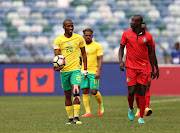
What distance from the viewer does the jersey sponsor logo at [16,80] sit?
18.9 metres

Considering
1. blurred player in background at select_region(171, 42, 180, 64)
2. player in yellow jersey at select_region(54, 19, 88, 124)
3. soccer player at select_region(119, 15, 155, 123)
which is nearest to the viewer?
player in yellow jersey at select_region(54, 19, 88, 124)

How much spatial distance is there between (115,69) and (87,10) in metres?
6.10

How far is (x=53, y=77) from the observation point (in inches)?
747

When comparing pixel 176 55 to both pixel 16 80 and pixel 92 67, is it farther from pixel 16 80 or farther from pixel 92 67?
pixel 92 67

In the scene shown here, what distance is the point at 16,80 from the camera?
18922mm

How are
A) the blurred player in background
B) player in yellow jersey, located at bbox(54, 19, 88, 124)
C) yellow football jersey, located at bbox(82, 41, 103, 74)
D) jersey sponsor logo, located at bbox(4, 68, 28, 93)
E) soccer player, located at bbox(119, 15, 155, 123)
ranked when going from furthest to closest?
the blurred player in background
jersey sponsor logo, located at bbox(4, 68, 28, 93)
yellow football jersey, located at bbox(82, 41, 103, 74)
soccer player, located at bbox(119, 15, 155, 123)
player in yellow jersey, located at bbox(54, 19, 88, 124)

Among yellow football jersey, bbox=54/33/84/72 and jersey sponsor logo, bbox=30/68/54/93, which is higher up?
yellow football jersey, bbox=54/33/84/72

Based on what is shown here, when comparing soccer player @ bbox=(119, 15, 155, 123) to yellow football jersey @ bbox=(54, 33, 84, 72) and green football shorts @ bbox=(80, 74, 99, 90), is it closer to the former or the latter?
yellow football jersey @ bbox=(54, 33, 84, 72)

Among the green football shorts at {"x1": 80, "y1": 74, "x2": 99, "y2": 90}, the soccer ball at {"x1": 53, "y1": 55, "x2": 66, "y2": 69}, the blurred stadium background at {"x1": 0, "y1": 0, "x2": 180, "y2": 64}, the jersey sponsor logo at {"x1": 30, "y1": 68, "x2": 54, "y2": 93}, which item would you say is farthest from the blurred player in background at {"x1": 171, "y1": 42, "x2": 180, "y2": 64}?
the soccer ball at {"x1": 53, "y1": 55, "x2": 66, "y2": 69}

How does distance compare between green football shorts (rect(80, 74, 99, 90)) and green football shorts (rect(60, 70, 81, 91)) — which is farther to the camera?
green football shorts (rect(80, 74, 99, 90))

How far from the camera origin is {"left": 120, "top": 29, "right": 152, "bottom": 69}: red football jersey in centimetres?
859

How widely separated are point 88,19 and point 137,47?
50.3ft

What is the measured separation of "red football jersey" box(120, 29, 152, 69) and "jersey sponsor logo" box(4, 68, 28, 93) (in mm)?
10768

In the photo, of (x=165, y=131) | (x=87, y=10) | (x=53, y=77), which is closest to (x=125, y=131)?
(x=165, y=131)
